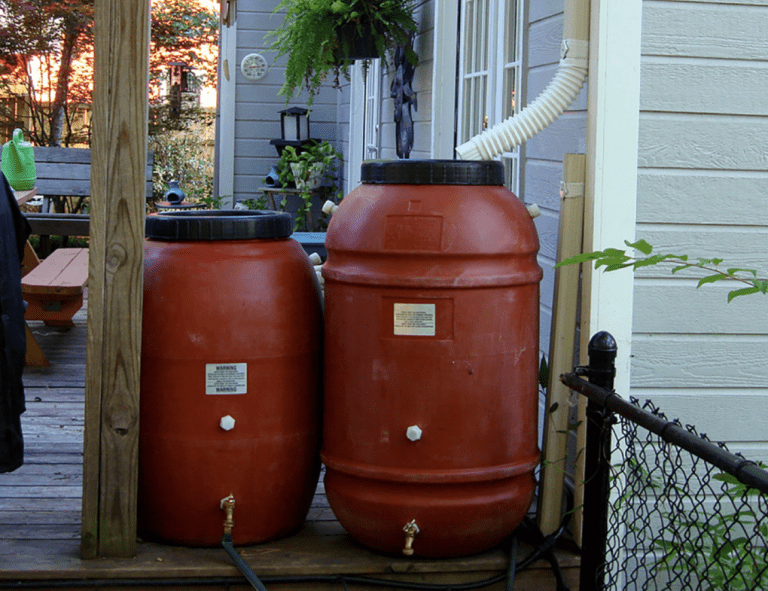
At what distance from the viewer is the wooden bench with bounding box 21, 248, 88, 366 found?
4832 mm

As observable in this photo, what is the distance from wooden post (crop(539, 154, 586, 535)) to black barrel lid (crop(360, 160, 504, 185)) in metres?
0.26

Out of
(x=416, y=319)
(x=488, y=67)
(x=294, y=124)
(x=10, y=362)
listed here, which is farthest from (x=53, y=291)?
(x=294, y=124)

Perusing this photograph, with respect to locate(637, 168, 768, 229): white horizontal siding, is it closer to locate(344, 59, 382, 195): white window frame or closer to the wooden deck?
the wooden deck

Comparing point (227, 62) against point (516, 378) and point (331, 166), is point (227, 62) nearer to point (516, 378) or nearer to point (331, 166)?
point (331, 166)

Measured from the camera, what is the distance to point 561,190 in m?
2.40

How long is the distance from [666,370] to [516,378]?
1.70 ft

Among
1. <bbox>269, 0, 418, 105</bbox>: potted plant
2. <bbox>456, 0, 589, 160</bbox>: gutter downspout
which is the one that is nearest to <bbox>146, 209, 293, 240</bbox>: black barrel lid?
<bbox>456, 0, 589, 160</bbox>: gutter downspout

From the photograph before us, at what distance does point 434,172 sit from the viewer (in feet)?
7.20

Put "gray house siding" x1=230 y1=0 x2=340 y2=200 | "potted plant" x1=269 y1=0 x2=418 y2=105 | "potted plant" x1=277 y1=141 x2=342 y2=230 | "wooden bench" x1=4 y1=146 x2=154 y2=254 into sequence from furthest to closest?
"gray house siding" x1=230 y1=0 x2=340 y2=200
"wooden bench" x1=4 y1=146 x2=154 y2=254
"potted plant" x1=277 y1=141 x2=342 y2=230
"potted plant" x1=269 y1=0 x2=418 y2=105

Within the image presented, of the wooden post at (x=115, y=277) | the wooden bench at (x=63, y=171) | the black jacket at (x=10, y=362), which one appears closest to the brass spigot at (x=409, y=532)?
the wooden post at (x=115, y=277)

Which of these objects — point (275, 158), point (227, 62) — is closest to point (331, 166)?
point (275, 158)

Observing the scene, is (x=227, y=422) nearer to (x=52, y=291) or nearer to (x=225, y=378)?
(x=225, y=378)

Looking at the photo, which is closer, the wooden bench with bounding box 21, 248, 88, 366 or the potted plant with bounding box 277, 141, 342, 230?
the wooden bench with bounding box 21, 248, 88, 366

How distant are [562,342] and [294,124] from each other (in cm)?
580
